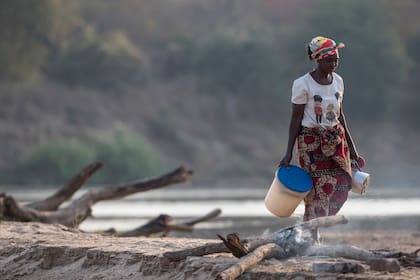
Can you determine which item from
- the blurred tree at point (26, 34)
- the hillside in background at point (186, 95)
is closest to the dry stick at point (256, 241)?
the hillside in background at point (186, 95)

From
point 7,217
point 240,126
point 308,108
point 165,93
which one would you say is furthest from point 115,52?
point 308,108

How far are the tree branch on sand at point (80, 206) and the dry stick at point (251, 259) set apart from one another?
502 centimetres

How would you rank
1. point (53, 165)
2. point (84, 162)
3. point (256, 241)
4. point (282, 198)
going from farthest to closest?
point (53, 165)
point (84, 162)
point (282, 198)
point (256, 241)

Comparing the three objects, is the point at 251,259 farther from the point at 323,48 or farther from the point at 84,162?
the point at 84,162

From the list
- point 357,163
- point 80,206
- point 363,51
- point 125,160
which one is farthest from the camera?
point 363,51

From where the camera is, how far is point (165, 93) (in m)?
46.6

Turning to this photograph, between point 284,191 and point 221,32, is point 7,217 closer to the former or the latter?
point 284,191

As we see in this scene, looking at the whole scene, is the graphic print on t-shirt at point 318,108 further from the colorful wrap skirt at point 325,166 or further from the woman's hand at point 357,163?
the woman's hand at point 357,163

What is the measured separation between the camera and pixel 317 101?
871 cm

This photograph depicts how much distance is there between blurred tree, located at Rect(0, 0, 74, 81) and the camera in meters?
43.8

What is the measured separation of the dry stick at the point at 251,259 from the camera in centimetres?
732

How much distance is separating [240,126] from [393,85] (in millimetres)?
6252

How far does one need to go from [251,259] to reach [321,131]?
1.45 metres

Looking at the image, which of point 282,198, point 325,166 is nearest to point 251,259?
point 282,198
